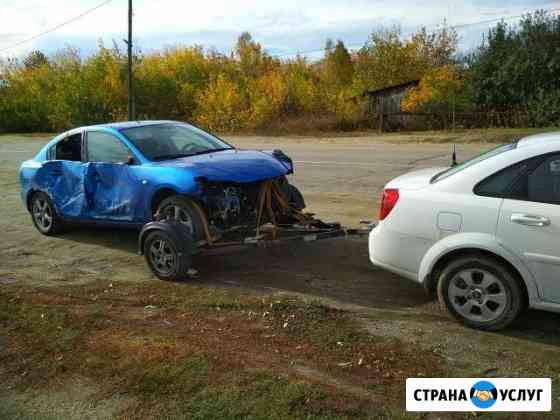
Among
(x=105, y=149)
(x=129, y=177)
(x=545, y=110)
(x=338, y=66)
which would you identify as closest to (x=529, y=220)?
(x=129, y=177)

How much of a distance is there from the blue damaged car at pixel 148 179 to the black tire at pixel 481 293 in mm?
2500

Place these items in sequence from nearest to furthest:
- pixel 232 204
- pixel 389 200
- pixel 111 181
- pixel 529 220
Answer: pixel 529 220 < pixel 389 200 < pixel 232 204 < pixel 111 181

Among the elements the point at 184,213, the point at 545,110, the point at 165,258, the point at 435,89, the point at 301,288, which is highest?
Answer: the point at 435,89

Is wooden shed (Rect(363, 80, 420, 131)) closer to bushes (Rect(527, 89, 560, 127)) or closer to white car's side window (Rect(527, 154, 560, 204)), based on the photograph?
bushes (Rect(527, 89, 560, 127))

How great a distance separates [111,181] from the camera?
7.39 meters

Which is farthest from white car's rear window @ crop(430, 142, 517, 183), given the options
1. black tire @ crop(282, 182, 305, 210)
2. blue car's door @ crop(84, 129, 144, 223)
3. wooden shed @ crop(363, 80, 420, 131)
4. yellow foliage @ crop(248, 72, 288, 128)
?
yellow foliage @ crop(248, 72, 288, 128)

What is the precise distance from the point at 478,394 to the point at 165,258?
11.8ft

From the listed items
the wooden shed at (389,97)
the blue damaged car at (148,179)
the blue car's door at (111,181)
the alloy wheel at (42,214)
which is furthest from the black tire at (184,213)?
the wooden shed at (389,97)

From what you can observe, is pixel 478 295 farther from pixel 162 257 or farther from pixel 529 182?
pixel 162 257

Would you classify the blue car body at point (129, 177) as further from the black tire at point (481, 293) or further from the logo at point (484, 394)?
the logo at point (484, 394)

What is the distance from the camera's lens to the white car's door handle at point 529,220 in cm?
437

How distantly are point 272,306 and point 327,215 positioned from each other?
4128 mm

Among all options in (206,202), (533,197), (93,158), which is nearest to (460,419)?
(533,197)

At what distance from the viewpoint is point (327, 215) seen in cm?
940
